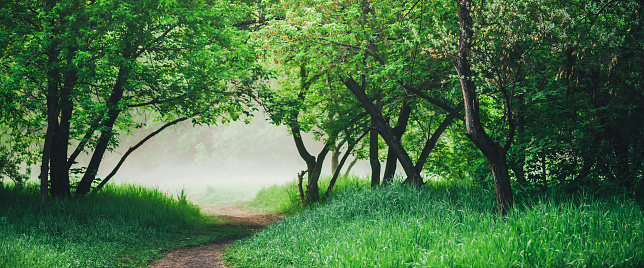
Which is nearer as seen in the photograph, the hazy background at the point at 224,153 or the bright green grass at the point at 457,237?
the bright green grass at the point at 457,237

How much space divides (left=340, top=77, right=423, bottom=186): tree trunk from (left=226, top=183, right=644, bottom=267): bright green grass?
1773mm

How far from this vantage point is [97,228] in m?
8.59

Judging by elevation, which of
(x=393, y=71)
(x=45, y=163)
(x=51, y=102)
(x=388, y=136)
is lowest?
(x=45, y=163)

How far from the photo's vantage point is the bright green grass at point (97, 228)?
255 inches

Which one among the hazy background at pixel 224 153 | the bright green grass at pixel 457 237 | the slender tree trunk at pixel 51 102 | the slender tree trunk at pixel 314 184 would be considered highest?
the hazy background at pixel 224 153

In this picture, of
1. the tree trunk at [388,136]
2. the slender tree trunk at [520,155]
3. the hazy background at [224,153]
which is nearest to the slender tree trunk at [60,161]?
the tree trunk at [388,136]

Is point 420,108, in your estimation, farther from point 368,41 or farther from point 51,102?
point 51,102

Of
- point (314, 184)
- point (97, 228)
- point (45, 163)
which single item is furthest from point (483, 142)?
point (45, 163)

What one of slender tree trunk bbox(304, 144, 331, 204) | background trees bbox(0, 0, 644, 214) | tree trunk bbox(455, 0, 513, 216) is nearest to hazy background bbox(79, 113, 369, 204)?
slender tree trunk bbox(304, 144, 331, 204)

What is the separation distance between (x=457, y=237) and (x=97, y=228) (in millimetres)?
7337

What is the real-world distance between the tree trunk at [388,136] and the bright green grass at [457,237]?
5.82ft

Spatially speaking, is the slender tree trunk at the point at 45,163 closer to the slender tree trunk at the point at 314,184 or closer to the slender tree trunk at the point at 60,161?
the slender tree trunk at the point at 60,161

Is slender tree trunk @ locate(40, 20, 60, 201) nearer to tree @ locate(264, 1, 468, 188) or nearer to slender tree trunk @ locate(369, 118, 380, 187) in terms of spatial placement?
tree @ locate(264, 1, 468, 188)

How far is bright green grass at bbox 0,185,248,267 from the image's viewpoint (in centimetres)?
648
